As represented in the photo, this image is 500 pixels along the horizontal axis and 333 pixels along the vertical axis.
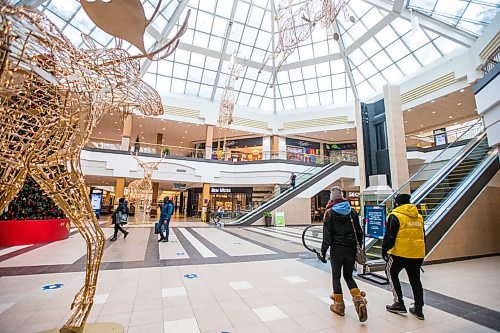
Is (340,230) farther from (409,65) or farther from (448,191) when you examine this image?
(409,65)

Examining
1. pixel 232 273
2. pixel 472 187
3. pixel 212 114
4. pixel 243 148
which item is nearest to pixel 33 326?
pixel 232 273

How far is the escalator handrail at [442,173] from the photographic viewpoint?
17.8 feet

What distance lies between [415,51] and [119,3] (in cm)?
1861

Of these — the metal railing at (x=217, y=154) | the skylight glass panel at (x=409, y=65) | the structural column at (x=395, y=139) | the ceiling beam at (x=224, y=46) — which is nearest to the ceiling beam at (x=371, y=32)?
the skylight glass panel at (x=409, y=65)

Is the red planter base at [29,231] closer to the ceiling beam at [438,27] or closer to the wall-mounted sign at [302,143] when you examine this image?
the ceiling beam at [438,27]

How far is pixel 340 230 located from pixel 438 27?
611 inches

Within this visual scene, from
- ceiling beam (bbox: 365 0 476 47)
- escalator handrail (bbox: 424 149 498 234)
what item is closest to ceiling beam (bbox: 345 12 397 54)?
ceiling beam (bbox: 365 0 476 47)

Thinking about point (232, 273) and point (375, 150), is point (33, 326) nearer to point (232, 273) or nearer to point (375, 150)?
point (232, 273)

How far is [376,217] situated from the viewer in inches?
164

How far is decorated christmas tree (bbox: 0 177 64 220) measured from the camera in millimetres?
5841

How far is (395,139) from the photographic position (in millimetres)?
9336

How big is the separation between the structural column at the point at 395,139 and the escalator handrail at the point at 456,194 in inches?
118

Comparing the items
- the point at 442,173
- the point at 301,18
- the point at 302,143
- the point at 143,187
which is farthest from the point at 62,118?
the point at 302,143

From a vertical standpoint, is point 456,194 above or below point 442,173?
below
